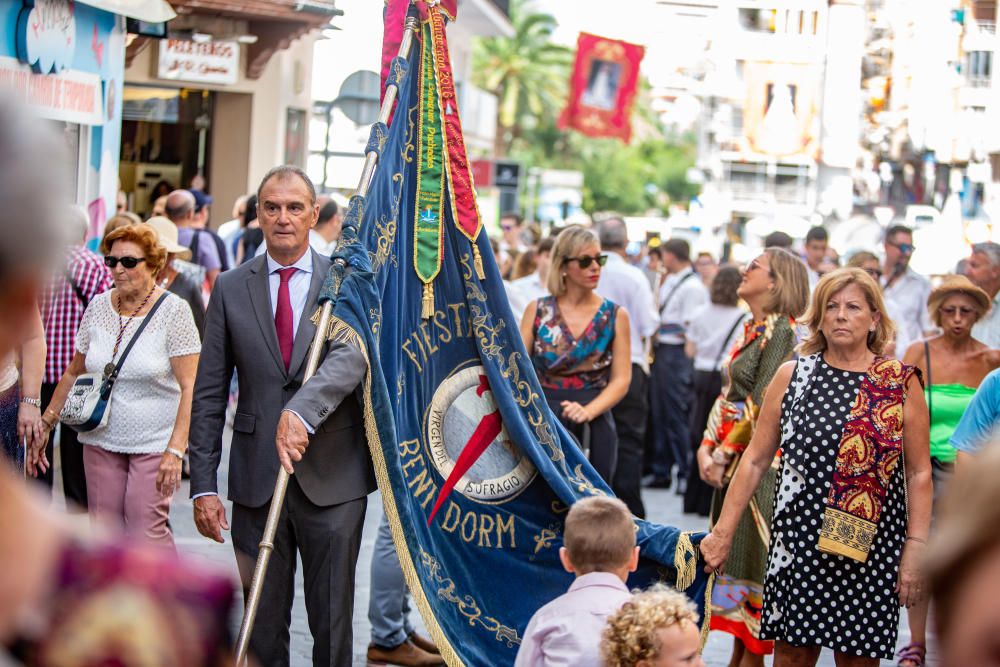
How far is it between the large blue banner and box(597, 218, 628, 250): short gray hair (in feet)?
18.0

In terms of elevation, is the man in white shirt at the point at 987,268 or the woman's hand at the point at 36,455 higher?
the man in white shirt at the point at 987,268

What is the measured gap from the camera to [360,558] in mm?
9250

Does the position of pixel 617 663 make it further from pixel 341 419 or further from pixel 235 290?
pixel 235 290

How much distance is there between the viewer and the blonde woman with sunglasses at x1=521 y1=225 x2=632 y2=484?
8.28 meters

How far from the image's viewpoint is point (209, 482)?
541cm

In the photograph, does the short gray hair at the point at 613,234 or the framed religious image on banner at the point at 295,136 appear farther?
the framed religious image on banner at the point at 295,136

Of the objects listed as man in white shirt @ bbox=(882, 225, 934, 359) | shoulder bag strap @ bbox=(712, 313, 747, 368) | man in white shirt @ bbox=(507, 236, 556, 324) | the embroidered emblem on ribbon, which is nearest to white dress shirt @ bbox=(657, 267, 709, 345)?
shoulder bag strap @ bbox=(712, 313, 747, 368)

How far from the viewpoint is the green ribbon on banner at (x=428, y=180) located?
6.02 metres

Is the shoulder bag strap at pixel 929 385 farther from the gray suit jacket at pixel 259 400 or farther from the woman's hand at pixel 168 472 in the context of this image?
the woman's hand at pixel 168 472

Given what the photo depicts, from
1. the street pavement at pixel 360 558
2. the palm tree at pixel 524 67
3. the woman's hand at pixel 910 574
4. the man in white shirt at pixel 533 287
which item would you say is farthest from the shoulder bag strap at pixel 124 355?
the palm tree at pixel 524 67

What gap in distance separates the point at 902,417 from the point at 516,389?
1.55m

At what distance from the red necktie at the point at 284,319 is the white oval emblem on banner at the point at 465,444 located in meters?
0.75

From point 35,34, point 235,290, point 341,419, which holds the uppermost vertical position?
point 35,34

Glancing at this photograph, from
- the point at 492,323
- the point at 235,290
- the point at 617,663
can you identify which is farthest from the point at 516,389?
the point at 617,663
